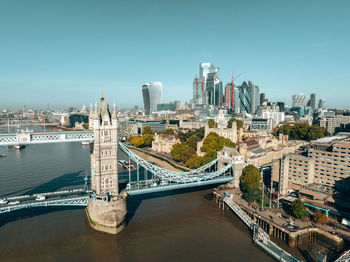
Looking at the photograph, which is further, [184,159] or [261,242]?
[184,159]

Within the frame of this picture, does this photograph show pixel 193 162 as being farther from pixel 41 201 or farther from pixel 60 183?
pixel 41 201

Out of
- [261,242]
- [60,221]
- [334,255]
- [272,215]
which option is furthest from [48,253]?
[334,255]

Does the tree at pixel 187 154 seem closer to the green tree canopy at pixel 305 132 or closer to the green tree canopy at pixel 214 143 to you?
the green tree canopy at pixel 214 143

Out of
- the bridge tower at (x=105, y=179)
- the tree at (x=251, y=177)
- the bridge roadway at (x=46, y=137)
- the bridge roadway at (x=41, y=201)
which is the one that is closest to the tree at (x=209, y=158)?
the tree at (x=251, y=177)

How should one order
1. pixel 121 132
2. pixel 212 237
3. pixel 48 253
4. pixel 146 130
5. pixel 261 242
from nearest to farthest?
1. pixel 48 253
2. pixel 261 242
3. pixel 212 237
4. pixel 146 130
5. pixel 121 132

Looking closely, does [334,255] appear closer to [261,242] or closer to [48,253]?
[261,242]

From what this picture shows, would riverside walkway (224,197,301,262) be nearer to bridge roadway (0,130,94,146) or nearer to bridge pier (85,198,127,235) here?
bridge pier (85,198,127,235)

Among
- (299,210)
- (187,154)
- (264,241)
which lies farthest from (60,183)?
(299,210)
